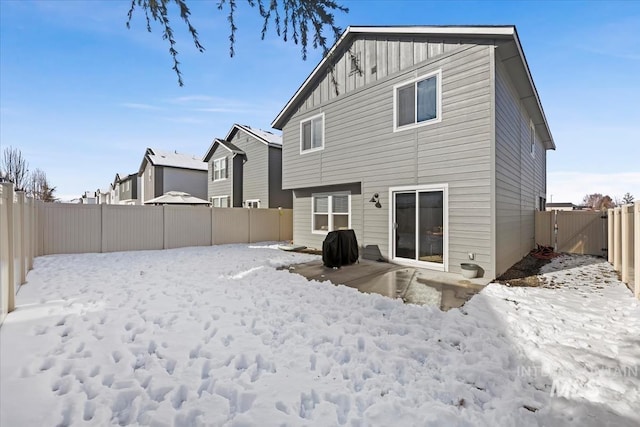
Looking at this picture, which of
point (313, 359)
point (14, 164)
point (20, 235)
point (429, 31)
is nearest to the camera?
point (313, 359)

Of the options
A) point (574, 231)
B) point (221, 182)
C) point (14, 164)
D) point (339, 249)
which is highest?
point (14, 164)

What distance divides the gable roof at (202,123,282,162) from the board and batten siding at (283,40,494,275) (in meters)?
6.08

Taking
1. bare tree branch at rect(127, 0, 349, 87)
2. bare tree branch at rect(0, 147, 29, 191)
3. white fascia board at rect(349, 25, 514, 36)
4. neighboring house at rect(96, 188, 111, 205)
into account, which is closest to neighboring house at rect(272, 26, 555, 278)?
white fascia board at rect(349, 25, 514, 36)

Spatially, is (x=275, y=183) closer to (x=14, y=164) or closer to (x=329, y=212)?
(x=329, y=212)

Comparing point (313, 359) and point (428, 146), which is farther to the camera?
point (428, 146)

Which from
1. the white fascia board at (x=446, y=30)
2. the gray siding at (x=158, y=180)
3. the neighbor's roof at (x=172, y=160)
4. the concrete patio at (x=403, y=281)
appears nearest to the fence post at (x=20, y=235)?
the concrete patio at (x=403, y=281)

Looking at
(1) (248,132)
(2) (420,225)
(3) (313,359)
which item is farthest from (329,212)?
(1) (248,132)

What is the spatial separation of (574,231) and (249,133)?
55.2ft

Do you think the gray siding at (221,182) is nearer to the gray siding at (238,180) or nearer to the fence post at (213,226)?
the gray siding at (238,180)

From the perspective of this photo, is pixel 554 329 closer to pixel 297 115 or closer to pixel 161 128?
pixel 161 128

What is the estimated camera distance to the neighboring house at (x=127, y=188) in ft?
94.1

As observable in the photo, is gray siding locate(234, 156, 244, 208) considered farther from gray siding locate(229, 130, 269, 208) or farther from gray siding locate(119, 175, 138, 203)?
gray siding locate(119, 175, 138, 203)

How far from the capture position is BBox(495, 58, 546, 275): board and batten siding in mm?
6543

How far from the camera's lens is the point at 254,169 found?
1708cm
